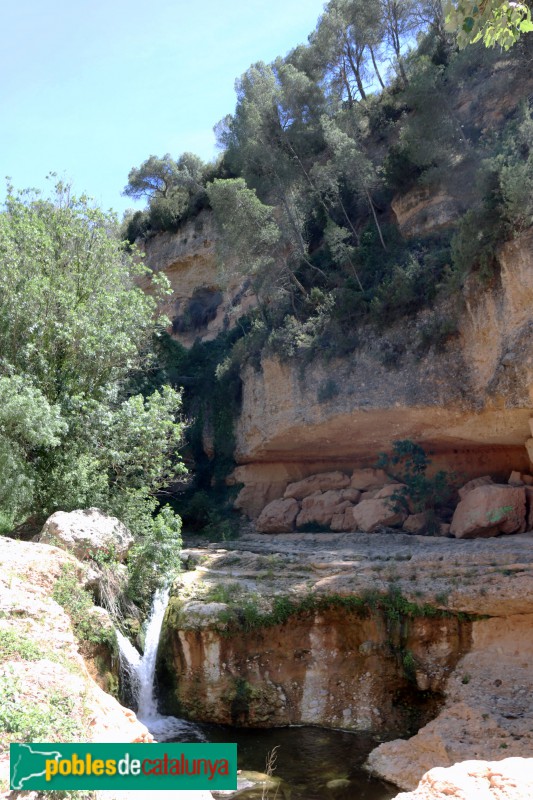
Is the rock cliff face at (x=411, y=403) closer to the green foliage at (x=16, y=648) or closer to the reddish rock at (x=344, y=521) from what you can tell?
the reddish rock at (x=344, y=521)

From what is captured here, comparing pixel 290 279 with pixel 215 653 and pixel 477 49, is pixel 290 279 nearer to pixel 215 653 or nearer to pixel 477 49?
pixel 477 49

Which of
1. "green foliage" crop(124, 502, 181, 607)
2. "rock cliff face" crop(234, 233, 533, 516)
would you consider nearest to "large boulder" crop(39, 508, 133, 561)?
"green foliage" crop(124, 502, 181, 607)

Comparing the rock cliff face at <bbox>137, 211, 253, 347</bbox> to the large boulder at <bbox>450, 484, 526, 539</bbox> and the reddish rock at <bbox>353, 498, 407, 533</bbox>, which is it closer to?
the reddish rock at <bbox>353, 498, 407, 533</bbox>

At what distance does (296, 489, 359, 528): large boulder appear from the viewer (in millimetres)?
19625

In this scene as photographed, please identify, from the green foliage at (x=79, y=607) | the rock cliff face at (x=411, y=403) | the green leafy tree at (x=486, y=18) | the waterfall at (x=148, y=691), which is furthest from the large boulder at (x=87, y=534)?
the green leafy tree at (x=486, y=18)

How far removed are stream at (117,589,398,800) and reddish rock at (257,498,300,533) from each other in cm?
834

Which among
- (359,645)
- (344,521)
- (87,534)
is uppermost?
(87,534)

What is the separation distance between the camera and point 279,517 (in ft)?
66.9

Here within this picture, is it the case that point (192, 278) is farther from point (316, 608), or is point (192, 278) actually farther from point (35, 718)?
point (35, 718)

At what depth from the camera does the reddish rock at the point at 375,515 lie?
58.2 ft

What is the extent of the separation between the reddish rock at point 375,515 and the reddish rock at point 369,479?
1.37 meters

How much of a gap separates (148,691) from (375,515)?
8.70m

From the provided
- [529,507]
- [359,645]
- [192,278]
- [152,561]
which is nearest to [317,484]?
[529,507]

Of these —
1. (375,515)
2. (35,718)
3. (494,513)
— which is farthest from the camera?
(375,515)
